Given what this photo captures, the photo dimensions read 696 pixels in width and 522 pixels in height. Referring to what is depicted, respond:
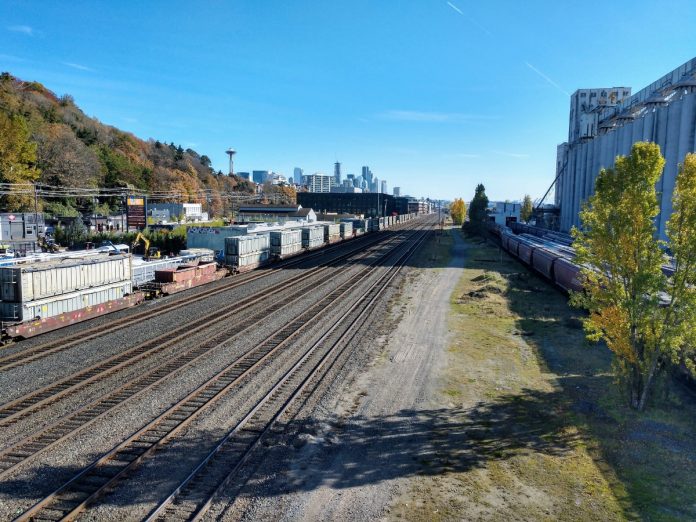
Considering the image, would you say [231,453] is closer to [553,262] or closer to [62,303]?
[62,303]

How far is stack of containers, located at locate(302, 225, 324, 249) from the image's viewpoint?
218 ft

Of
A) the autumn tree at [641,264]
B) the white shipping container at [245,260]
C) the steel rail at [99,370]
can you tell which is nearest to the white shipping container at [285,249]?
the white shipping container at [245,260]

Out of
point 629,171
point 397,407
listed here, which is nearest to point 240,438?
point 397,407

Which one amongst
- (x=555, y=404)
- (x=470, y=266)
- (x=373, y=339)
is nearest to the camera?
(x=555, y=404)

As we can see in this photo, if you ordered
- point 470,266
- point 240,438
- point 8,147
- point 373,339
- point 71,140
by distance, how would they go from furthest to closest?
point 71,140, point 8,147, point 470,266, point 373,339, point 240,438

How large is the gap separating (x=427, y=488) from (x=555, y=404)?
7235 millimetres

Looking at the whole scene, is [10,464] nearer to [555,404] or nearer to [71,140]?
[555,404]

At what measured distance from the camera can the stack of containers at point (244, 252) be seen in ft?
152

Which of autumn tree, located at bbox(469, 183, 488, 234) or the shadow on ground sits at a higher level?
autumn tree, located at bbox(469, 183, 488, 234)

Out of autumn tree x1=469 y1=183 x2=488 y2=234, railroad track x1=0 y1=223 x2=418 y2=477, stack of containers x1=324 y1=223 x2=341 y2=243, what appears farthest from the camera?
autumn tree x1=469 y1=183 x2=488 y2=234

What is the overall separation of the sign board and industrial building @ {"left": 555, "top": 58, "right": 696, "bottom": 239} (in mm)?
57365

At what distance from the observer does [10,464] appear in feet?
39.0

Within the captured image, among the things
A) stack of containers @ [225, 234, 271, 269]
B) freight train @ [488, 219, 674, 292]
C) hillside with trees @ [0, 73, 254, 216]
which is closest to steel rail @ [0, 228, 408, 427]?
stack of containers @ [225, 234, 271, 269]

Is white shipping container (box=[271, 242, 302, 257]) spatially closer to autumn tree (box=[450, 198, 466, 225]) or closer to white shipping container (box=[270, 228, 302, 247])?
white shipping container (box=[270, 228, 302, 247])
